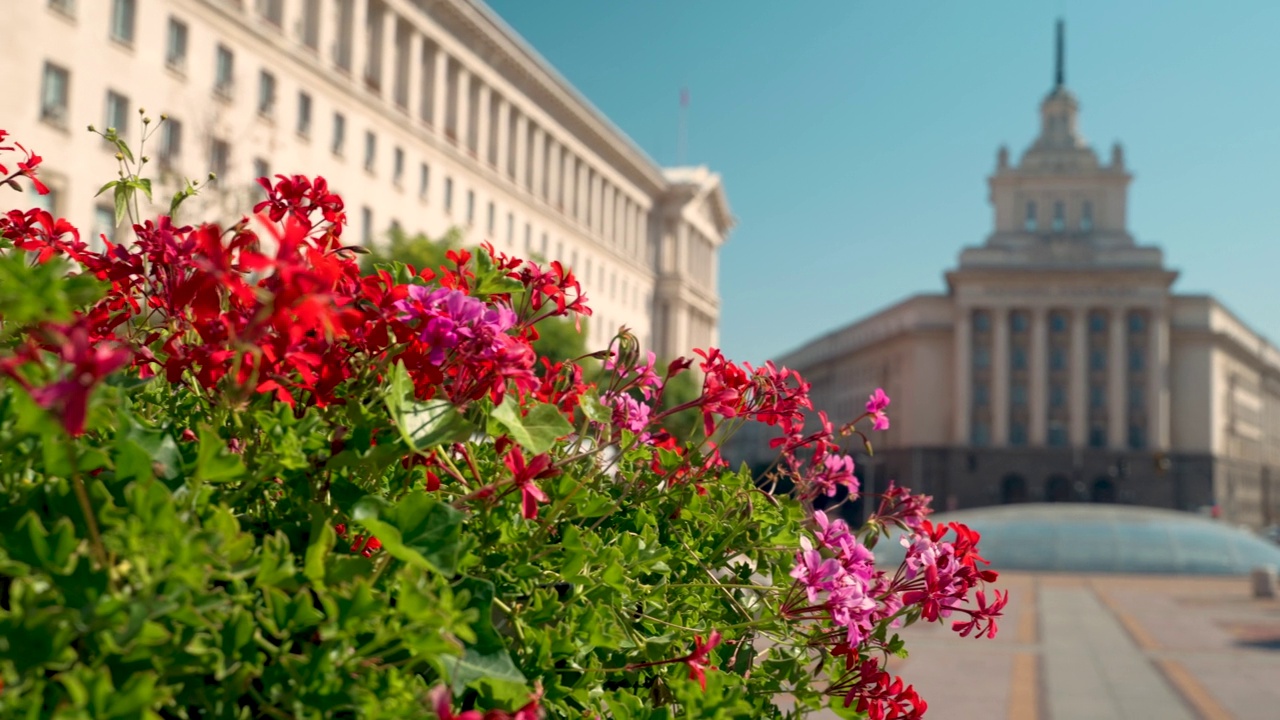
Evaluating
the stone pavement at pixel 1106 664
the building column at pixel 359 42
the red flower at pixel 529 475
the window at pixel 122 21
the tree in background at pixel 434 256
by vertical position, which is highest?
the building column at pixel 359 42

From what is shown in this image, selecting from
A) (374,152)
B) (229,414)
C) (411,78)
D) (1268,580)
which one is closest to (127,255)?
(229,414)

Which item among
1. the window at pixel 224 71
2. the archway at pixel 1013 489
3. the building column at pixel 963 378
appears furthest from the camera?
the building column at pixel 963 378

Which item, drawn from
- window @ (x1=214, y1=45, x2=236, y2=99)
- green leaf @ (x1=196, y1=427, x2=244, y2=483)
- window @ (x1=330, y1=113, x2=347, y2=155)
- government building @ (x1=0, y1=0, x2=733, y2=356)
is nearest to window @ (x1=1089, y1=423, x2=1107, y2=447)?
government building @ (x1=0, y1=0, x2=733, y2=356)

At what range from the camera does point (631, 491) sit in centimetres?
238

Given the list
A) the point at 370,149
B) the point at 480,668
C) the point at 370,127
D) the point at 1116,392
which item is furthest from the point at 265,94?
the point at 1116,392

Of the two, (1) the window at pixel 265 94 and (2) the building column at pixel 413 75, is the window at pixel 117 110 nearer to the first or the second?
(1) the window at pixel 265 94

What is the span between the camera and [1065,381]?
9588 cm

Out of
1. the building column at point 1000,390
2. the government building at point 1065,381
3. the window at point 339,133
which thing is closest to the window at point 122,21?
the window at point 339,133

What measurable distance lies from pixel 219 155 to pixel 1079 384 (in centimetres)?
7671

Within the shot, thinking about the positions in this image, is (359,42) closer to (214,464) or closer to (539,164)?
(539,164)

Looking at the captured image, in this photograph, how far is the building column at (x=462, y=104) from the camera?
5459cm

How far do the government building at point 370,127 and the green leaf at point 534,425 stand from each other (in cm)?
1098

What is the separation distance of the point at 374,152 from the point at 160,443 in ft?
152

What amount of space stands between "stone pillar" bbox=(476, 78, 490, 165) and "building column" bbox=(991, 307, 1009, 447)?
52.7 m
